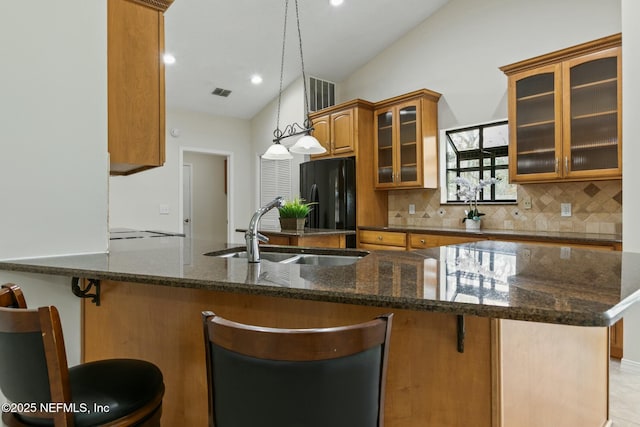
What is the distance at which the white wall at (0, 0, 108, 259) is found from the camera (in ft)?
4.97

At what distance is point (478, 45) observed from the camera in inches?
156

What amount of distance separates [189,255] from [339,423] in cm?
108

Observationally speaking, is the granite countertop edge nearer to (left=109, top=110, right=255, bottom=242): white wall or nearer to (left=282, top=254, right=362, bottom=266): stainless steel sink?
(left=282, top=254, right=362, bottom=266): stainless steel sink

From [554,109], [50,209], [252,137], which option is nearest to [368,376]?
[50,209]

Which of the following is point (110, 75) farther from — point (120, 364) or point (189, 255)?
point (120, 364)

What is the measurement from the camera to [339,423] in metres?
0.76

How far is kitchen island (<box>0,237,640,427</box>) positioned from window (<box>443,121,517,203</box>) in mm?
2360

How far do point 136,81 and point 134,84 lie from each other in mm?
20

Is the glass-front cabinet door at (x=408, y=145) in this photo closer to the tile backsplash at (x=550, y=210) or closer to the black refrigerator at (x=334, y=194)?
the tile backsplash at (x=550, y=210)

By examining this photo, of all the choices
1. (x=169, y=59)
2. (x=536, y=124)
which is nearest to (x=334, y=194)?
(x=536, y=124)

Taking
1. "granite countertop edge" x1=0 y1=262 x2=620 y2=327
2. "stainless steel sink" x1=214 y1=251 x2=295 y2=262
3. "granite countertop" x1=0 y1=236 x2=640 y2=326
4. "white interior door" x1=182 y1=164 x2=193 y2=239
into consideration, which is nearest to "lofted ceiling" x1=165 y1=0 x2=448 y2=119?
"white interior door" x1=182 y1=164 x2=193 y2=239

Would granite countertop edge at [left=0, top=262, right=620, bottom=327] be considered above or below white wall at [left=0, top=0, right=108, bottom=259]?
below

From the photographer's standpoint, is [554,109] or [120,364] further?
[554,109]

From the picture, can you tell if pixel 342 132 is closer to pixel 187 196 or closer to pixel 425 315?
pixel 187 196
